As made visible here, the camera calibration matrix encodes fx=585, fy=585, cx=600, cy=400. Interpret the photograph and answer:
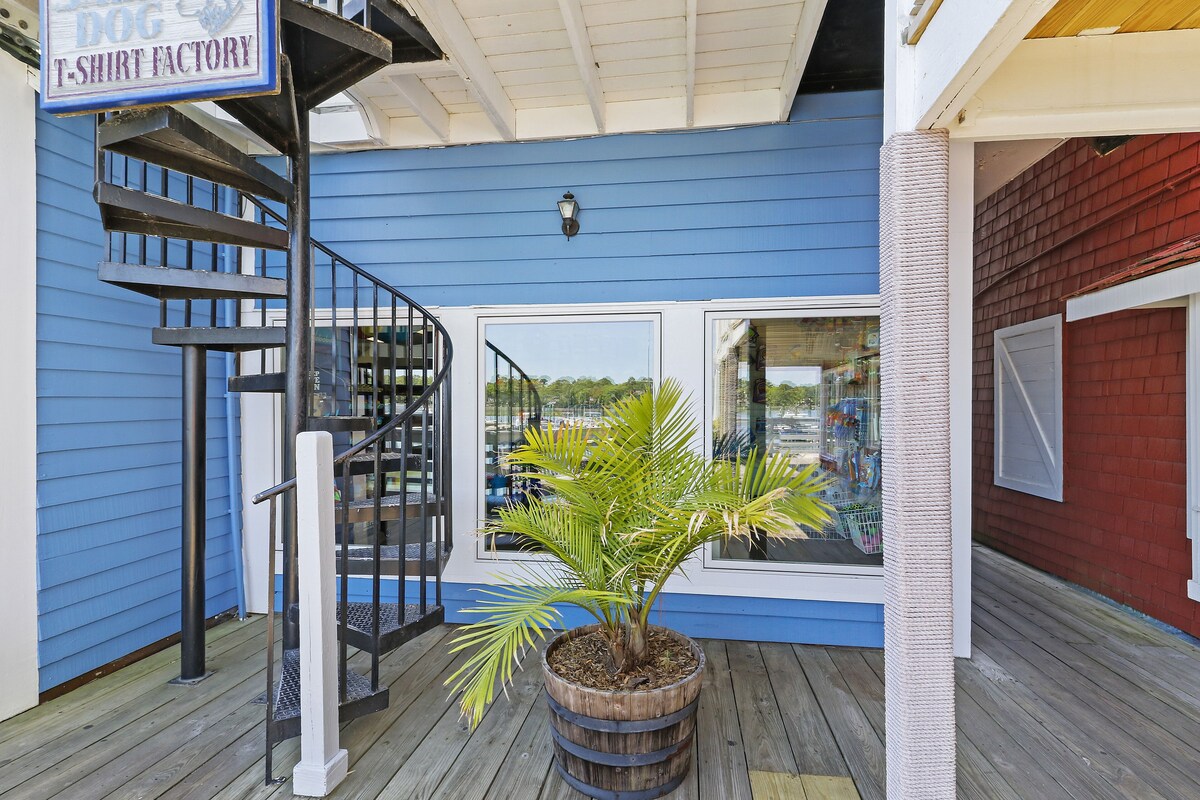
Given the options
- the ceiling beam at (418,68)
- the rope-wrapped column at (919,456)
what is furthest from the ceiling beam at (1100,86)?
the ceiling beam at (418,68)

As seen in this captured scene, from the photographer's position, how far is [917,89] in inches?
57.4

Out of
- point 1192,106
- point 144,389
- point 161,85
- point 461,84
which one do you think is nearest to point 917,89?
point 1192,106

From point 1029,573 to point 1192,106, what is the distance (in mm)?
4039

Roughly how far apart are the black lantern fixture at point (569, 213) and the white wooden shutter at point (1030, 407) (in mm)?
3564

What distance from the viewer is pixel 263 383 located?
2.55 m

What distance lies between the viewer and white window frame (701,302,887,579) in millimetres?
3111

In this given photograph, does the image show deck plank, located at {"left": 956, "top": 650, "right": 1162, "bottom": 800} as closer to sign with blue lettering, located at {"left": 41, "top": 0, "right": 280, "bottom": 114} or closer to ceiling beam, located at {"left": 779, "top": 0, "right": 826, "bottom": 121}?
ceiling beam, located at {"left": 779, "top": 0, "right": 826, "bottom": 121}

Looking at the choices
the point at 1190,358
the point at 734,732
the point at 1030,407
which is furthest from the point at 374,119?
the point at 1030,407

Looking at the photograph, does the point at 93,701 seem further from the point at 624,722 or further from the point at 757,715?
the point at 757,715

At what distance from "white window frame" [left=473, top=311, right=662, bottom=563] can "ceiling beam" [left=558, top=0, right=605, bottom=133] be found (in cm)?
103

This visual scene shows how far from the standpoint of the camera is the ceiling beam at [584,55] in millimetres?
2396

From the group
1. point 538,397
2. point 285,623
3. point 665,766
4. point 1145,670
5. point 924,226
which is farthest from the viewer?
point 538,397

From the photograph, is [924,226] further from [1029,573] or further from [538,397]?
[1029,573]

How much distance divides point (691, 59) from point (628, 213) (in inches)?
33.0
